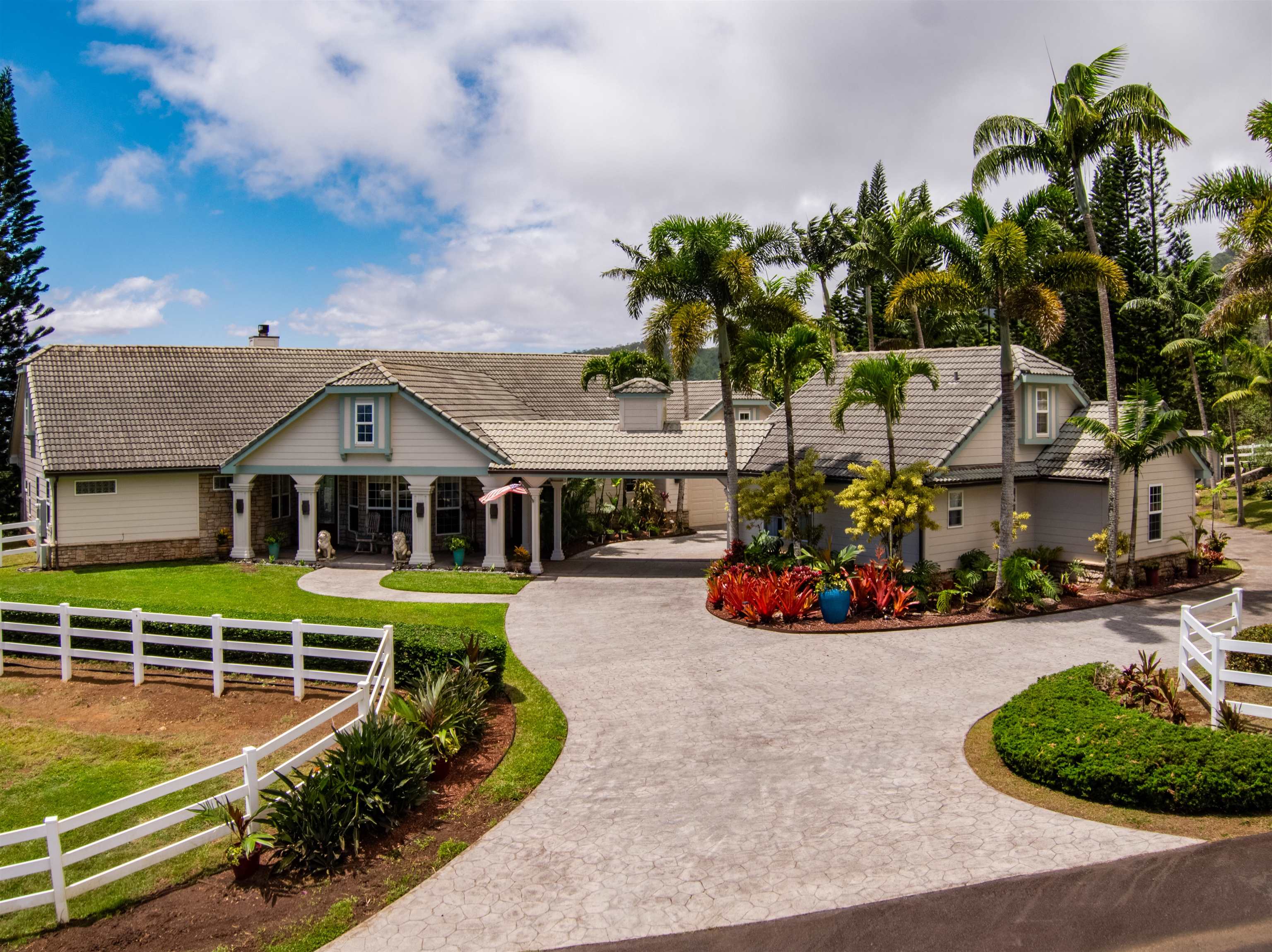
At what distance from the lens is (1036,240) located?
19.3 metres

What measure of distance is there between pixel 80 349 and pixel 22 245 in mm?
11044

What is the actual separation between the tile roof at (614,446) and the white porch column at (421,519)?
242 centimetres

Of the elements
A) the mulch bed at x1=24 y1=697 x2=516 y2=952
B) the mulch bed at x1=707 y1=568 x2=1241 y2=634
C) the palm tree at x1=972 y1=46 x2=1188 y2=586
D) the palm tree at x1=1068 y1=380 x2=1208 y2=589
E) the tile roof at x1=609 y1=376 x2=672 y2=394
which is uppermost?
the palm tree at x1=972 y1=46 x2=1188 y2=586

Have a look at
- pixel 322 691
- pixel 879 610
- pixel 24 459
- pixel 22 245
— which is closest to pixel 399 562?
pixel 322 691

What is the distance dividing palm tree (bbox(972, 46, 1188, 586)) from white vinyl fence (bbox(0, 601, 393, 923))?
59.1 feet

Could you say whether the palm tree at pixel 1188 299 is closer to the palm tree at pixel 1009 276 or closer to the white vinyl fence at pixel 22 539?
the palm tree at pixel 1009 276

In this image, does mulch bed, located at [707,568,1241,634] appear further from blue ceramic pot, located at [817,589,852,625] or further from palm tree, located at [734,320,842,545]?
palm tree, located at [734,320,842,545]

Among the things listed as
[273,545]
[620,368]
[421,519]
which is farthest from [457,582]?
[620,368]

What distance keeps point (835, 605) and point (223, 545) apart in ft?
Result: 65.3

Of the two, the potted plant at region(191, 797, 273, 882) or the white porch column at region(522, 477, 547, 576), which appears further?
the white porch column at region(522, 477, 547, 576)

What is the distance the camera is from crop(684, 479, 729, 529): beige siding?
3534 cm

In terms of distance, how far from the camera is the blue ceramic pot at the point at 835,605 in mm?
18688

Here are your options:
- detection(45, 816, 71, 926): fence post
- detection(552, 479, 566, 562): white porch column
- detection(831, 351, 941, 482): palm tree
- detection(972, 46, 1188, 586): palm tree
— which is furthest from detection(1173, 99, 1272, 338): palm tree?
detection(45, 816, 71, 926): fence post

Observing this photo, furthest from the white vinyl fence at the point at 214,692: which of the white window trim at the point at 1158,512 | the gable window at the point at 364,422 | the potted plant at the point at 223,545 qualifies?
the white window trim at the point at 1158,512
